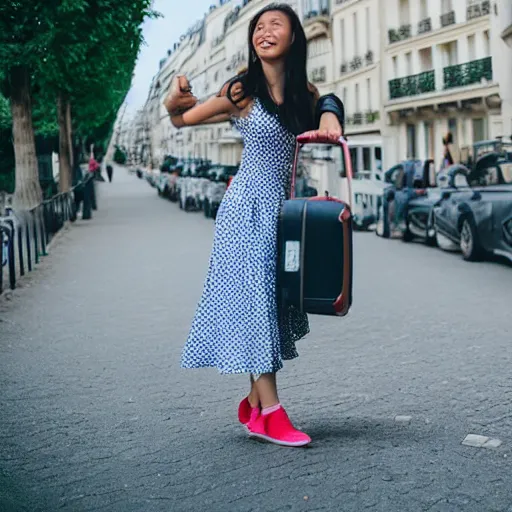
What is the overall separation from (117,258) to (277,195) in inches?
518

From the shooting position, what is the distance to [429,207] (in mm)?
19078

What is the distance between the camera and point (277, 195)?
16.3 feet

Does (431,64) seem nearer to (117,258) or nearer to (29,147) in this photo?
(29,147)

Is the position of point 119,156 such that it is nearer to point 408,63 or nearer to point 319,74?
point 319,74

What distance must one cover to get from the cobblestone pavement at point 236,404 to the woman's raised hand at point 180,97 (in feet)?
4.78

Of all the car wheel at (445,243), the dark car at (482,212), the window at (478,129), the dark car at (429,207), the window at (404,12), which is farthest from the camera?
the window at (404,12)

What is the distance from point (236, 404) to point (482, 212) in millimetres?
9902

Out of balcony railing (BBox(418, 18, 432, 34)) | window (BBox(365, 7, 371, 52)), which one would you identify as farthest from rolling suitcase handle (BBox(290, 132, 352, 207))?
window (BBox(365, 7, 371, 52))

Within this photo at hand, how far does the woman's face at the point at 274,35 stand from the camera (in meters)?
4.86

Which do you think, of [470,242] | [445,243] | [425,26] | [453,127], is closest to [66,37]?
[445,243]

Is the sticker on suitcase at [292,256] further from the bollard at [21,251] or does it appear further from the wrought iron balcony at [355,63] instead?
the wrought iron balcony at [355,63]

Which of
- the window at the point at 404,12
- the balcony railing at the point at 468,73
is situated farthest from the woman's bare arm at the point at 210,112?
the window at the point at 404,12

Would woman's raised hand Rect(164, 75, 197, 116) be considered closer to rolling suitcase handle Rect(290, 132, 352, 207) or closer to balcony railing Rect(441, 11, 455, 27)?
rolling suitcase handle Rect(290, 132, 352, 207)

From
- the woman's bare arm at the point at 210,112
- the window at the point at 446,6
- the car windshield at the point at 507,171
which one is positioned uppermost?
the window at the point at 446,6
